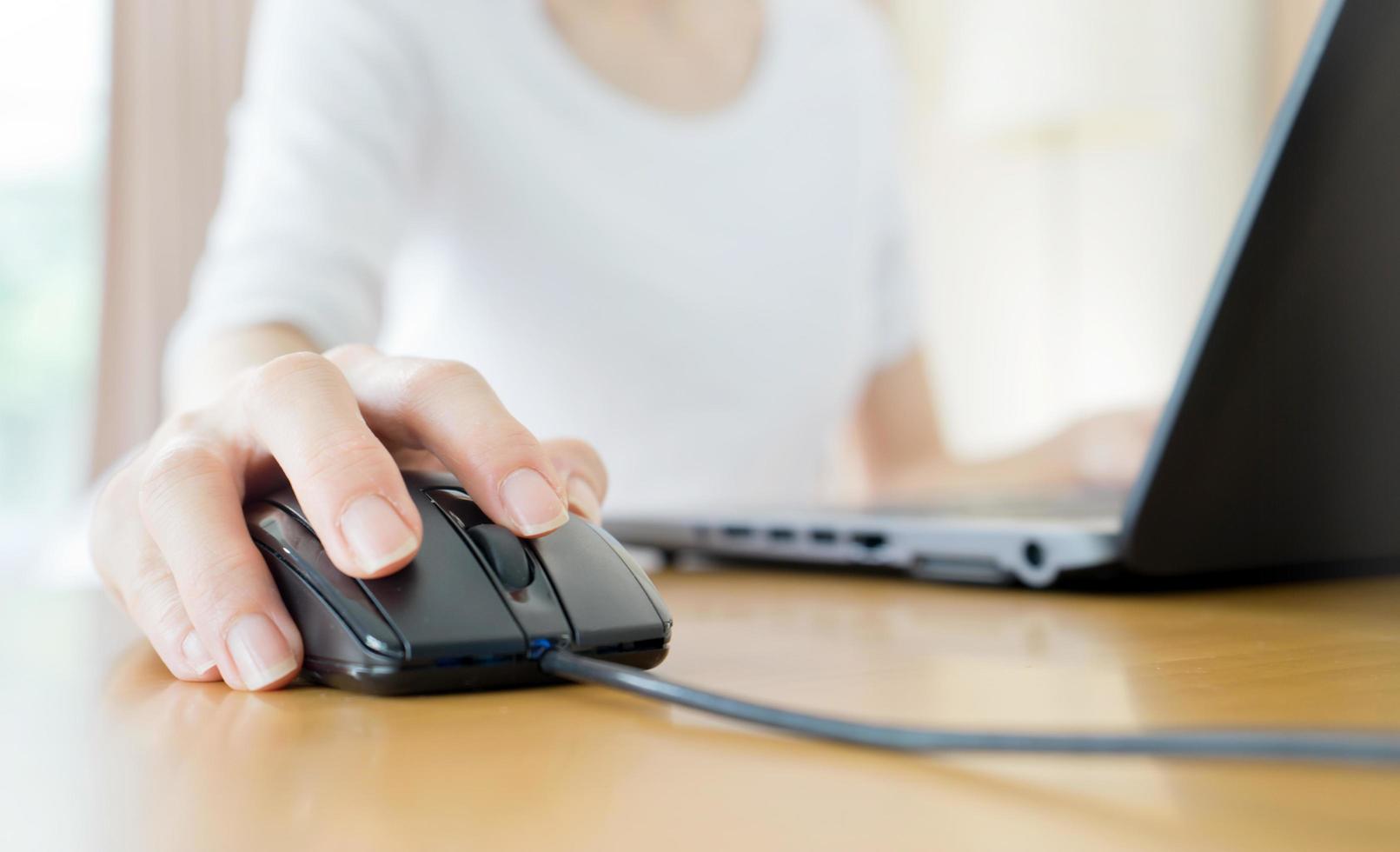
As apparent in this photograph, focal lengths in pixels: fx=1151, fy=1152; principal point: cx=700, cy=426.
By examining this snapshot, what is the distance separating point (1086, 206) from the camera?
3.19 m

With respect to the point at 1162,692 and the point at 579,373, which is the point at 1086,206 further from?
the point at 1162,692

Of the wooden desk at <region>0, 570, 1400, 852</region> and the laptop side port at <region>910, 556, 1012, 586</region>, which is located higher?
the wooden desk at <region>0, 570, 1400, 852</region>

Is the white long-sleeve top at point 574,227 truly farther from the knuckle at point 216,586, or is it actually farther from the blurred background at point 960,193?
the blurred background at point 960,193

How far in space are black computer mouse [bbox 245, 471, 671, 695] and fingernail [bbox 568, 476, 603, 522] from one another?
0.16 ft

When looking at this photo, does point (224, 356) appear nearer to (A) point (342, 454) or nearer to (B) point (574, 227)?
(A) point (342, 454)

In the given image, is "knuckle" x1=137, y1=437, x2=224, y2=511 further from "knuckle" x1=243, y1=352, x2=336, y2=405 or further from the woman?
the woman

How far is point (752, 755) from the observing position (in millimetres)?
245

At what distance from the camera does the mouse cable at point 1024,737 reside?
18 centimetres

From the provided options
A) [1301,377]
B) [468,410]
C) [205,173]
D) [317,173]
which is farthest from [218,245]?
[205,173]

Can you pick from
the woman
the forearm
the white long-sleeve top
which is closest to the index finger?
the woman

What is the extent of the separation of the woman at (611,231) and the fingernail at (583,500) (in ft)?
0.09

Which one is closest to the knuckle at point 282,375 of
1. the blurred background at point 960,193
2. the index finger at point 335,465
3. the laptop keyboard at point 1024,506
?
the index finger at point 335,465

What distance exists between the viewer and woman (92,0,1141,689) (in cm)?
93

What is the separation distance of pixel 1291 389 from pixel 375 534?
346 millimetres
